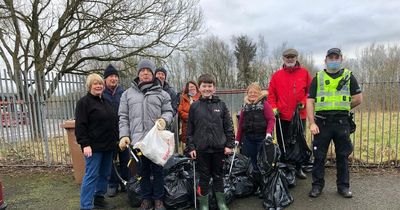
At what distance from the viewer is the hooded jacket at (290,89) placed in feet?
16.0

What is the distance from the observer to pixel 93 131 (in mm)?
4094

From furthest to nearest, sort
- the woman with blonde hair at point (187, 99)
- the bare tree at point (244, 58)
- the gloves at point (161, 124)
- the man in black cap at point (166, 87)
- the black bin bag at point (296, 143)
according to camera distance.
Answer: the bare tree at point (244, 58)
the woman with blonde hair at point (187, 99)
the man in black cap at point (166, 87)
the black bin bag at point (296, 143)
the gloves at point (161, 124)

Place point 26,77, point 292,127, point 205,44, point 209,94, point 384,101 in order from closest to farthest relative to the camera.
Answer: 1. point 209,94
2. point 292,127
3. point 384,101
4. point 26,77
5. point 205,44

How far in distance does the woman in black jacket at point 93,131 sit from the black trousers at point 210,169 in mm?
1242

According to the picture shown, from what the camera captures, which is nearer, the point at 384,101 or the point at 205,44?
the point at 384,101

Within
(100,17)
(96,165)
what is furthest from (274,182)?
(100,17)

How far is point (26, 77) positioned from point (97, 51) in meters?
8.60

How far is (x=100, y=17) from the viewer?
11922 mm

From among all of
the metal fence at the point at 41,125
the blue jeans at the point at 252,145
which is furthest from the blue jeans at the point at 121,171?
the metal fence at the point at 41,125

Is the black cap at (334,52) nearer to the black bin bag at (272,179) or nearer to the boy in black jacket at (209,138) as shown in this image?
the black bin bag at (272,179)

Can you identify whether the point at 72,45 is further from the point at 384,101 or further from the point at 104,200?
the point at 384,101

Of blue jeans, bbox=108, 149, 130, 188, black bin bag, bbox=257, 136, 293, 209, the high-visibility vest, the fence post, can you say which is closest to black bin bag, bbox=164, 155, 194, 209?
blue jeans, bbox=108, 149, 130, 188

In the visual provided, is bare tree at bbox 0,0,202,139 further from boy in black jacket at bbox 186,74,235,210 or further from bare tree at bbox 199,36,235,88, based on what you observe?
bare tree at bbox 199,36,235,88

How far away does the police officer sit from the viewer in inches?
166
